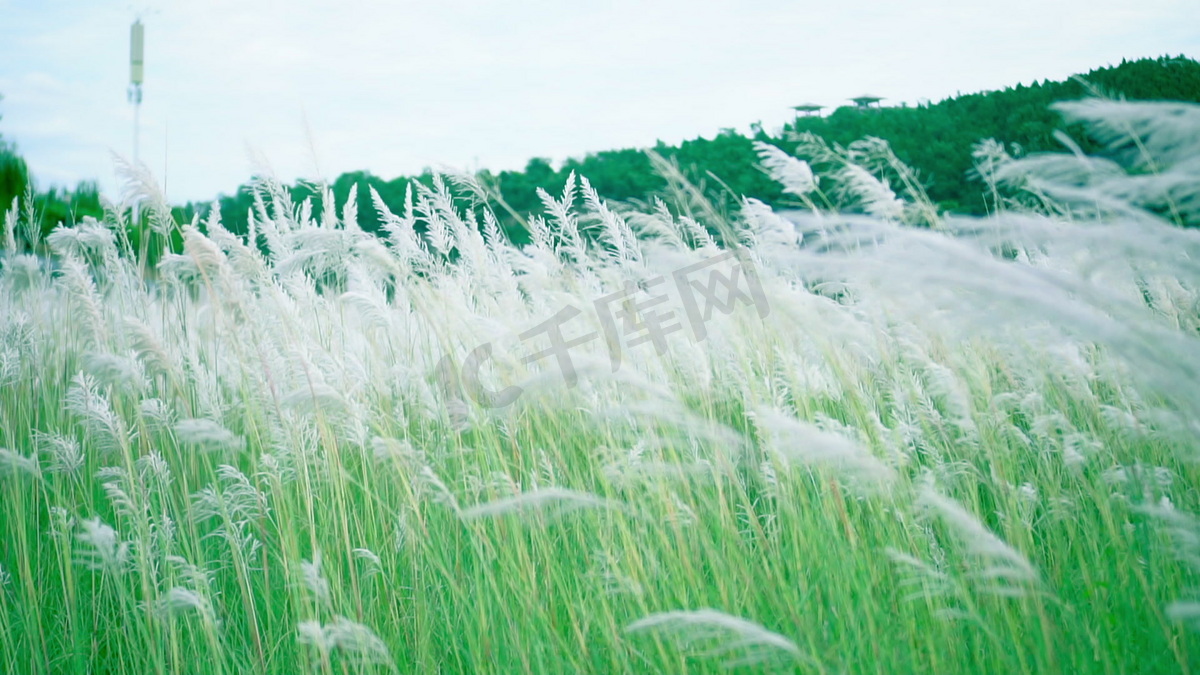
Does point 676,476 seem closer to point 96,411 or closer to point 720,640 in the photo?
point 720,640

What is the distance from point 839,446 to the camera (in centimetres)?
105

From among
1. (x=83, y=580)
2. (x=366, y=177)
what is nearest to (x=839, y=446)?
(x=83, y=580)

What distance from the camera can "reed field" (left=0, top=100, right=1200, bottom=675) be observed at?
1396 millimetres

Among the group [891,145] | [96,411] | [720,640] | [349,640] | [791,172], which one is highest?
[891,145]

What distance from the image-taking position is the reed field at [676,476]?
140 cm

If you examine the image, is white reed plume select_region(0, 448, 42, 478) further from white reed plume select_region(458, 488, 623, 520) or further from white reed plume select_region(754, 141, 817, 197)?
white reed plume select_region(754, 141, 817, 197)

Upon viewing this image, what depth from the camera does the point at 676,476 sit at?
2.13 m

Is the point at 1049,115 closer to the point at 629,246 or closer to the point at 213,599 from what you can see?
the point at 629,246

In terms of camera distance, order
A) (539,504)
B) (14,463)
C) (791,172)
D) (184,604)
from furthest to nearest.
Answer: (791,172)
(14,463)
(184,604)
(539,504)

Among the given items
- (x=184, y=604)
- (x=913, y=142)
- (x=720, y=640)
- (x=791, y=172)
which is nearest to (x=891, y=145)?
(x=913, y=142)

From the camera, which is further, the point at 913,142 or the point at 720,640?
the point at 913,142

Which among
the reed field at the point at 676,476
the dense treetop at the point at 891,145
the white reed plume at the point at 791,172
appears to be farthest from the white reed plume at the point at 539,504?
the dense treetop at the point at 891,145

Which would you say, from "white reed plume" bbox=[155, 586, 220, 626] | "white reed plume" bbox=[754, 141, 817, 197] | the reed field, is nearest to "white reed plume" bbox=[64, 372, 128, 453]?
the reed field

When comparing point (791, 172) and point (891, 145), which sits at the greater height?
point (891, 145)
